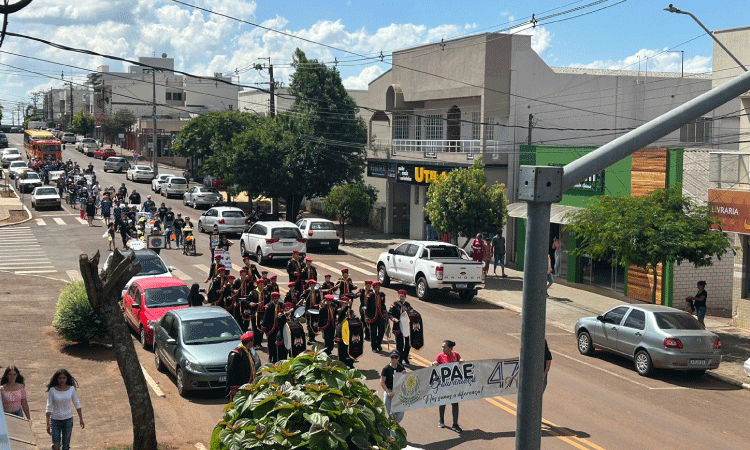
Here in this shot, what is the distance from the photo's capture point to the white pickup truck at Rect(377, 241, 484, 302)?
1001 inches

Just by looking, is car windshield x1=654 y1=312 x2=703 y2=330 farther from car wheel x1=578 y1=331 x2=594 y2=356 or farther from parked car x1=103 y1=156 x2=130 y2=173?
parked car x1=103 y1=156 x2=130 y2=173

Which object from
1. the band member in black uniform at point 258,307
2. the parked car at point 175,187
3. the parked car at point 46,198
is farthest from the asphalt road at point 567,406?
the parked car at point 175,187

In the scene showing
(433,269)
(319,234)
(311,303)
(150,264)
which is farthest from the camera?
(319,234)

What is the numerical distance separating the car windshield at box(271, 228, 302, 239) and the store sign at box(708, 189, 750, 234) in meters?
15.1

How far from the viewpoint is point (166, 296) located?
66.0ft

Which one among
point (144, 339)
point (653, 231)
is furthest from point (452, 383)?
point (653, 231)

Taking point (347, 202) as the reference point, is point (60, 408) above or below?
below

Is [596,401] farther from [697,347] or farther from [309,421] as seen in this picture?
[309,421]

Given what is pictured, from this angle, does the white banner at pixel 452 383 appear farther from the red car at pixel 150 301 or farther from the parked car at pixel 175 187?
the parked car at pixel 175 187


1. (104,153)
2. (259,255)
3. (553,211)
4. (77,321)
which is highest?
(104,153)

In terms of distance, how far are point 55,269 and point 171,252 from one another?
548cm

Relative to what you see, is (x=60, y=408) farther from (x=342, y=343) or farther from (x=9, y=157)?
(x=9, y=157)

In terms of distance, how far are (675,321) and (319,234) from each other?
20.3 m

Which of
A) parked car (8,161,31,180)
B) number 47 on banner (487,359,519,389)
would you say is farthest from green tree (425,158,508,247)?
parked car (8,161,31,180)
